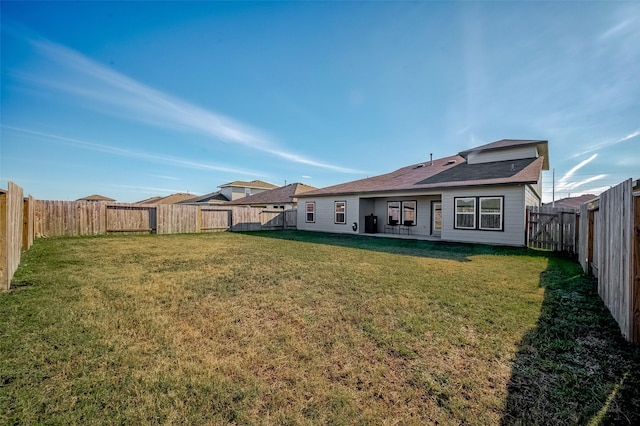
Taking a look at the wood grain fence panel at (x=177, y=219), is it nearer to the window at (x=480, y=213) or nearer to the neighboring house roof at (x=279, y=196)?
the neighboring house roof at (x=279, y=196)

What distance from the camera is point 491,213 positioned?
1134 centimetres

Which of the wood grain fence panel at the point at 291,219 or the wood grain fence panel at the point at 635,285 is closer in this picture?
the wood grain fence panel at the point at 635,285

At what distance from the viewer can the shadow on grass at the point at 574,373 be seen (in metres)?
1.94

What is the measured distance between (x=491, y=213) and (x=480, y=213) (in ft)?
1.36

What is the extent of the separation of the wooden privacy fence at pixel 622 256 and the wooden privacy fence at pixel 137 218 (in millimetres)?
17247

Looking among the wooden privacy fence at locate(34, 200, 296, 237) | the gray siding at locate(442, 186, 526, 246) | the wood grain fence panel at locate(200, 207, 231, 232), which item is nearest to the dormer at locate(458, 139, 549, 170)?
the gray siding at locate(442, 186, 526, 246)

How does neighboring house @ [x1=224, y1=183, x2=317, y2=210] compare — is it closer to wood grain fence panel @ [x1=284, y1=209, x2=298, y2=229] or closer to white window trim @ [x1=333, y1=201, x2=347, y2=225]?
wood grain fence panel @ [x1=284, y1=209, x2=298, y2=229]

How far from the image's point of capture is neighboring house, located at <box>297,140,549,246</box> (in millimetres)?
10984

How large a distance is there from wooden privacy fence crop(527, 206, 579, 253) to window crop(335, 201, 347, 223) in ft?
30.6

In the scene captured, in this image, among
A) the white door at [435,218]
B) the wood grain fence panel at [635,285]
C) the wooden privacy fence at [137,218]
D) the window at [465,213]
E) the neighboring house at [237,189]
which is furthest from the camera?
the neighboring house at [237,189]

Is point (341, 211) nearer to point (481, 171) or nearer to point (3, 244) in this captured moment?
point (481, 171)

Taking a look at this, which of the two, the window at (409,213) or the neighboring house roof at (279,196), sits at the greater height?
the neighboring house roof at (279,196)

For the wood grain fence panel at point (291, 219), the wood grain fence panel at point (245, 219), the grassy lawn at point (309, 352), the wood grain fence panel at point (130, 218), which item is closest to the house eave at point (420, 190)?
the wood grain fence panel at point (291, 219)

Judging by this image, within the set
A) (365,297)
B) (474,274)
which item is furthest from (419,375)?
(474,274)
